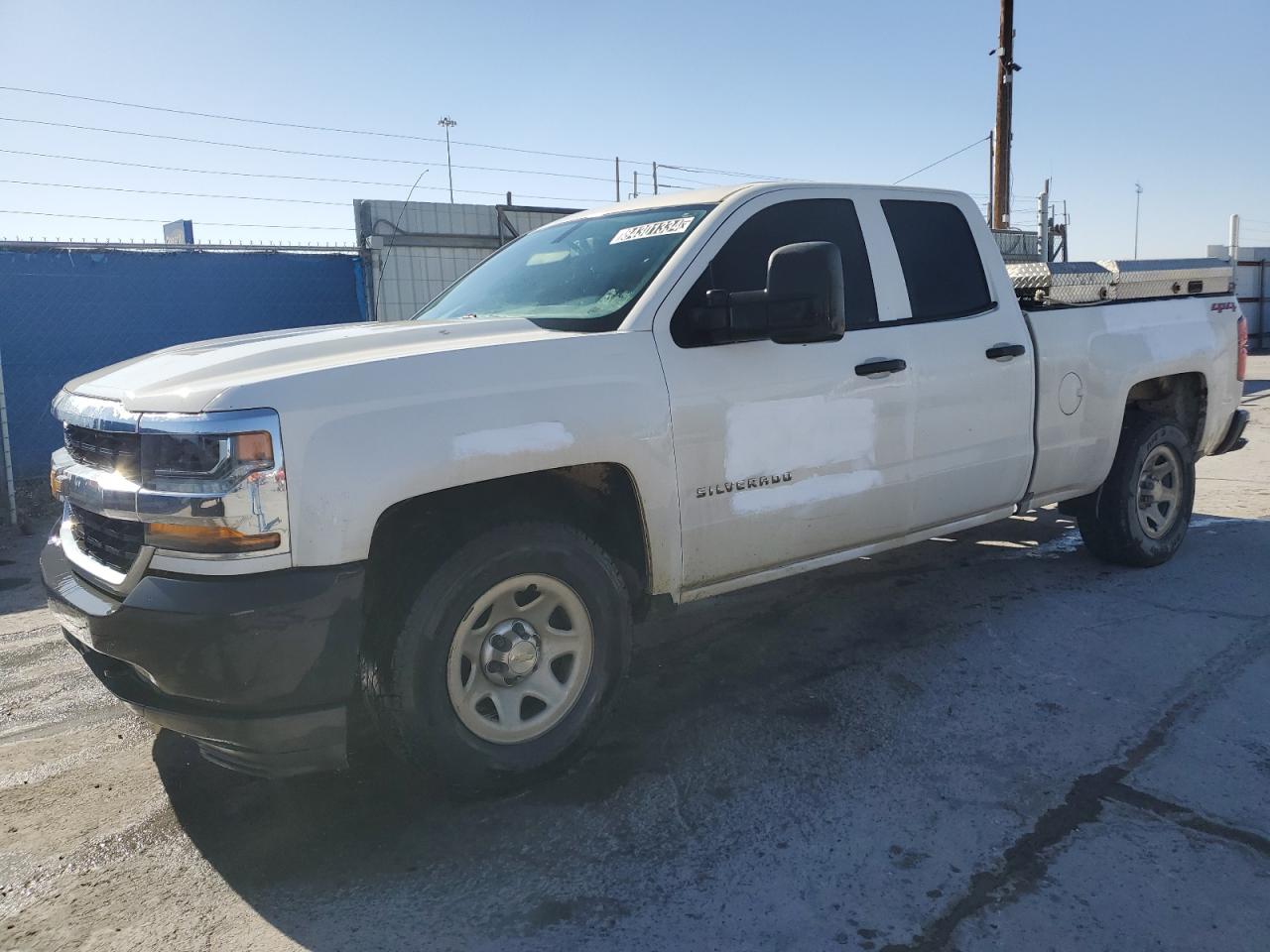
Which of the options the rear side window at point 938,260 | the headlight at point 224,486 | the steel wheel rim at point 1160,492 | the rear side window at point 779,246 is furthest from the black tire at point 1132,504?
the headlight at point 224,486

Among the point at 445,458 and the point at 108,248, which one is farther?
the point at 108,248

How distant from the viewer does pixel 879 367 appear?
13.0ft

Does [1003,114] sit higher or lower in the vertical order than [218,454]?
higher

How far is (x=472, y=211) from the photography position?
11.8 m

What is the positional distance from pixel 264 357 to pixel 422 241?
28.8 ft

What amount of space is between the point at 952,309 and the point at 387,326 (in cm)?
253

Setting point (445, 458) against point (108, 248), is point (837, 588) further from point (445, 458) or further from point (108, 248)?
point (108, 248)

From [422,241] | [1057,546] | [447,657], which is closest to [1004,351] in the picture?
[1057,546]

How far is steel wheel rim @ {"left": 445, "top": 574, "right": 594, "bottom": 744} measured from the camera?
303 cm

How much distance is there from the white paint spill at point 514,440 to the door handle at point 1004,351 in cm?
232

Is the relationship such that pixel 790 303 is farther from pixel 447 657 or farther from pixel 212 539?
pixel 212 539

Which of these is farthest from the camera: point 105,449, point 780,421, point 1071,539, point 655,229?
point 1071,539

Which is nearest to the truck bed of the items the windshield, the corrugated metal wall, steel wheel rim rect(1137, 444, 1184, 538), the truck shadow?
steel wheel rim rect(1137, 444, 1184, 538)

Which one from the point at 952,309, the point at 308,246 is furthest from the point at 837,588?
the point at 308,246
